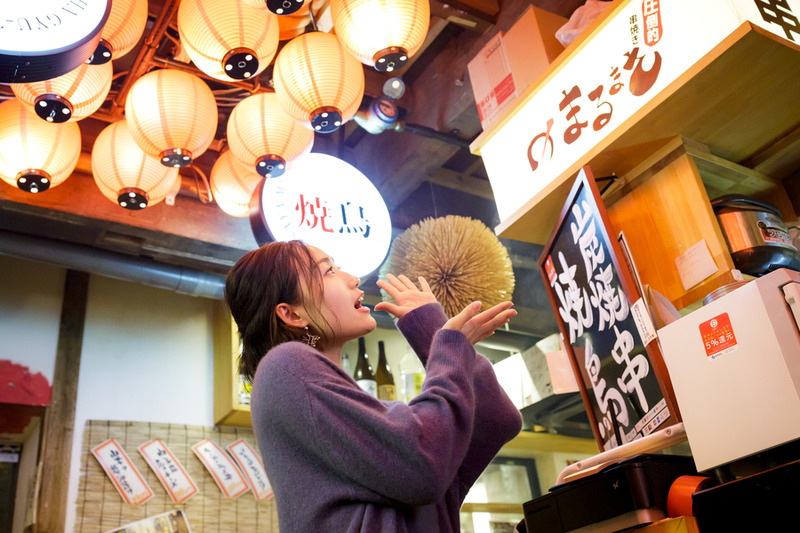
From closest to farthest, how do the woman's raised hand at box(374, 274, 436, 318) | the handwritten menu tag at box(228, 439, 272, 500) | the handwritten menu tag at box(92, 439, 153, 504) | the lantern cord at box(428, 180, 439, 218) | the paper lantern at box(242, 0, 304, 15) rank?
the woman's raised hand at box(374, 274, 436, 318)
the paper lantern at box(242, 0, 304, 15)
the handwritten menu tag at box(92, 439, 153, 504)
the handwritten menu tag at box(228, 439, 272, 500)
the lantern cord at box(428, 180, 439, 218)

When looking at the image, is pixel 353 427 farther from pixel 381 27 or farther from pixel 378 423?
pixel 381 27

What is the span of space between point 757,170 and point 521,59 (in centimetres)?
106

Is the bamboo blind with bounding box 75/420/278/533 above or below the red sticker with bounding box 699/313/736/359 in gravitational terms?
above

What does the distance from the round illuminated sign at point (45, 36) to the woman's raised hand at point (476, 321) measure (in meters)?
1.40

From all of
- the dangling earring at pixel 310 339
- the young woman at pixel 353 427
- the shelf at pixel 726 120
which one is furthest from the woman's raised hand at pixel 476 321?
the shelf at pixel 726 120

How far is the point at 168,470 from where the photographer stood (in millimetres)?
4129

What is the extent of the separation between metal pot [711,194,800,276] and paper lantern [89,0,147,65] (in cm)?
233

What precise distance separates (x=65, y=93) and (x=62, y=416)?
194 cm

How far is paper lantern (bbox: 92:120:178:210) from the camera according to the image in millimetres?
3402

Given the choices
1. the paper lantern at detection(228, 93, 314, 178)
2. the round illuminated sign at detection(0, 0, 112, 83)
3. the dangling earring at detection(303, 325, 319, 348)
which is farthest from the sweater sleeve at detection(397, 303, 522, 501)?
the paper lantern at detection(228, 93, 314, 178)

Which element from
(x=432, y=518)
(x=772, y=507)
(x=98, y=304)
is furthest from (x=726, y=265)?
(x=98, y=304)

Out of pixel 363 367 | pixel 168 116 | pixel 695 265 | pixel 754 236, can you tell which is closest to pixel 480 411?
pixel 695 265

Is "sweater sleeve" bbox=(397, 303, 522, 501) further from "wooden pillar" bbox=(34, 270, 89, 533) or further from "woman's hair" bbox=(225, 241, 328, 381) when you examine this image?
"wooden pillar" bbox=(34, 270, 89, 533)

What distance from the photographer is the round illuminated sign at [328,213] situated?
3531 millimetres
